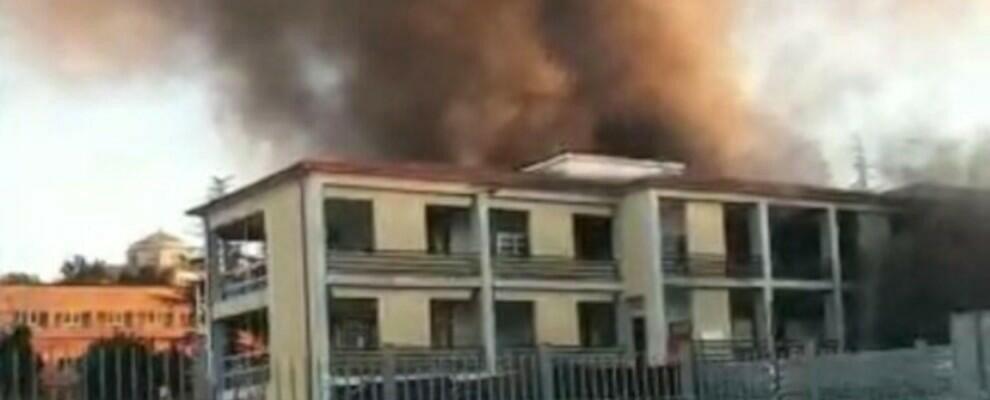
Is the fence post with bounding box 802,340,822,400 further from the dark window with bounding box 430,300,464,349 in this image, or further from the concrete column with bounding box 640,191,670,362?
the concrete column with bounding box 640,191,670,362

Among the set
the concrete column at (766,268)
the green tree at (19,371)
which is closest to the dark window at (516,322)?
the concrete column at (766,268)

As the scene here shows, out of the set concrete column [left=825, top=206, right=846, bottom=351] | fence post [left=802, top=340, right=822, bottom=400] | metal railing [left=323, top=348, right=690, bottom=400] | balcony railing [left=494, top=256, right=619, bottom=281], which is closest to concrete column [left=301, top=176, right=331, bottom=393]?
balcony railing [left=494, top=256, right=619, bottom=281]

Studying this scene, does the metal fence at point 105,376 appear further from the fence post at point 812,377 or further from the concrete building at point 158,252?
the concrete building at point 158,252

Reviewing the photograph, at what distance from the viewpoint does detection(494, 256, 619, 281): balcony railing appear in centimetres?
3425

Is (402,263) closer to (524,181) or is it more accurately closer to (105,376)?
(524,181)

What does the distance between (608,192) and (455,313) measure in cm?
468

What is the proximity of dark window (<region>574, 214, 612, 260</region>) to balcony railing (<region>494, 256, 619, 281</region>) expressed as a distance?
0.62m

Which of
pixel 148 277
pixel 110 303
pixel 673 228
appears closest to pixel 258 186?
pixel 673 228

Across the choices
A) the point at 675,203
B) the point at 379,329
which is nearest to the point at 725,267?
the point at 675,203

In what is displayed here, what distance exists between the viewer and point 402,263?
32594 mm

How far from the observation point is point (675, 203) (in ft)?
119

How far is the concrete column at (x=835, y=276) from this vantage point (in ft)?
124

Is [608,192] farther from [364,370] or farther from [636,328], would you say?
[364,370]

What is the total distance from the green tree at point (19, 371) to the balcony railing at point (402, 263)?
2097 cm
